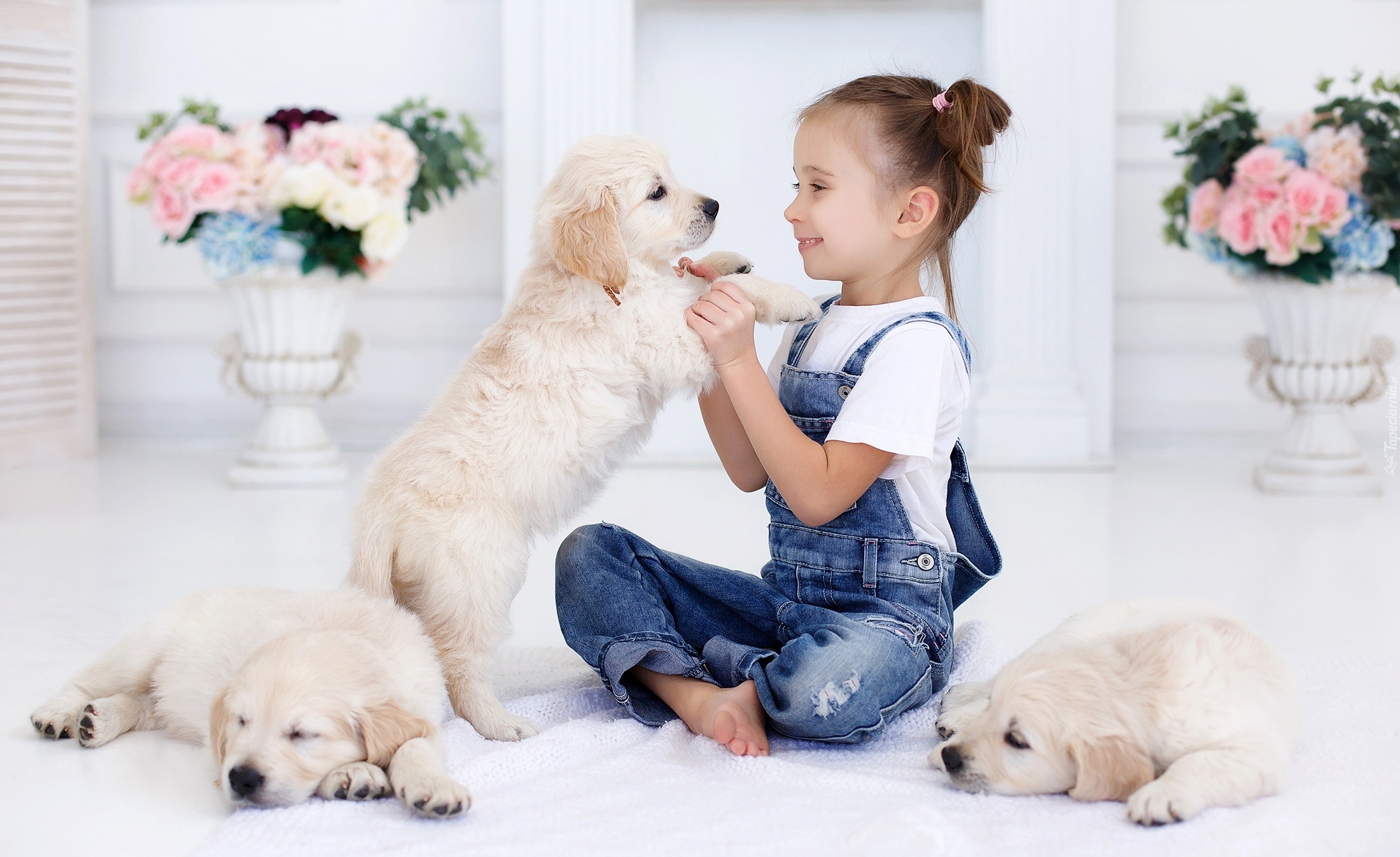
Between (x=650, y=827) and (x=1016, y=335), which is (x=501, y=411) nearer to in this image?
(x=650, y=827)

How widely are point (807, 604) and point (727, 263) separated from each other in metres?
0.54

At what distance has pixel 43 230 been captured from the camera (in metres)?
3.97

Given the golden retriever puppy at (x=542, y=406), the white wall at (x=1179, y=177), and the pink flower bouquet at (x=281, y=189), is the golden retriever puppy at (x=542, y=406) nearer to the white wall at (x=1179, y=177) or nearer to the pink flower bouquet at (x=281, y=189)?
the pink flower bouquet at (x=281, y=189)

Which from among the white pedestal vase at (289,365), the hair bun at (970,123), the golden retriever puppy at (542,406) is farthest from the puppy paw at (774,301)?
the white pedestal vase at (289,365)

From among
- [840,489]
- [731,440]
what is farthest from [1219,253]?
[840,489]

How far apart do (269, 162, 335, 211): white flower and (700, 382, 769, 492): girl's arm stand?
6.78ft

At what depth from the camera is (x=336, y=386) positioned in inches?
148

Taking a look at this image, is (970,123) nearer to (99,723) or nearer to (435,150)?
(99,723)

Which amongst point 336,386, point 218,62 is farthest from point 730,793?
point 218,62

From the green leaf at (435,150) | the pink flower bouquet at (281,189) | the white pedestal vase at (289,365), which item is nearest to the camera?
the pink flower bouquet at (281,189)

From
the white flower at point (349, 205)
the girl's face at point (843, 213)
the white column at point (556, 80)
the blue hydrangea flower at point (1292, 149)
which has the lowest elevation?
the girl's face at point (843, 213)

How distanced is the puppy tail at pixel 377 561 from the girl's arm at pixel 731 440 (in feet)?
1.55

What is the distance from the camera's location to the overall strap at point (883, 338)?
64.2 inches

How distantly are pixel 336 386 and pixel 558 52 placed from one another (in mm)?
1289
